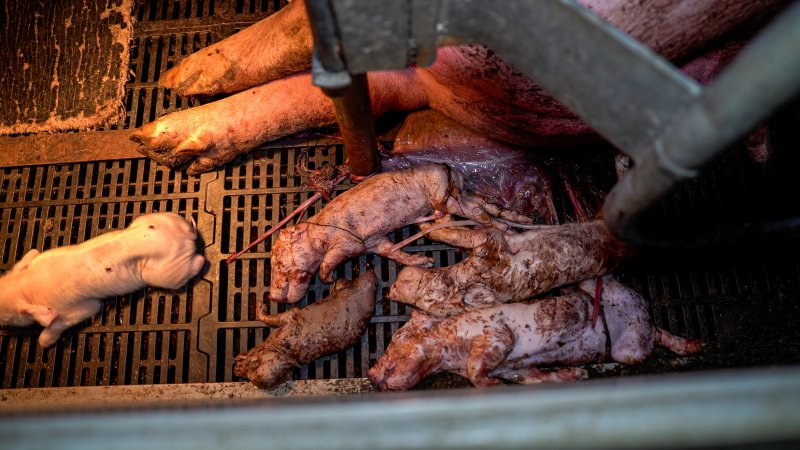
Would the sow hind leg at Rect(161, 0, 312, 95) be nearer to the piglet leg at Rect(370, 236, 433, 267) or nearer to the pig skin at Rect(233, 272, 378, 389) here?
the piglet leg at Rect(370, 236, 433, 267)

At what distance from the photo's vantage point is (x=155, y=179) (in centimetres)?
312

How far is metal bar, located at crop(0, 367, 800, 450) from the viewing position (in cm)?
106

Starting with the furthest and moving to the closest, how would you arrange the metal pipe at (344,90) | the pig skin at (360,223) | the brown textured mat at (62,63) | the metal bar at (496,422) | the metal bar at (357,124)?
the brown textured mat at (62,63), the pig skin at (360,223), the metal bar at (357,124), the metal pipe at (344,90), the metal bar at (496,422)

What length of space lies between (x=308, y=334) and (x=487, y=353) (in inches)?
32.1

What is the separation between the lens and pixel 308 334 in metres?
2.66

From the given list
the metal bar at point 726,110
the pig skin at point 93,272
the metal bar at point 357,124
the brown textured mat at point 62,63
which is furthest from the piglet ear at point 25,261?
the metal bar at point 726,110

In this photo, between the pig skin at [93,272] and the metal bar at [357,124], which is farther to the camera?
the pig skin at [93,272]

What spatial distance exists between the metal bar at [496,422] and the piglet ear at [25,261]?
2.04m

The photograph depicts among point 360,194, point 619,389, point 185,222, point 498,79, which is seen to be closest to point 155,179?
point 185,222

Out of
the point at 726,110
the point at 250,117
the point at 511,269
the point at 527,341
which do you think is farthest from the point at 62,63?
the point at 726,110

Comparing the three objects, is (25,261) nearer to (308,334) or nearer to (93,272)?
(93,272)

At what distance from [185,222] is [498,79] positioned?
1.69m

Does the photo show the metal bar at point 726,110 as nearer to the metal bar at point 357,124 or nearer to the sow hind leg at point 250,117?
the metal bar at point 357,124

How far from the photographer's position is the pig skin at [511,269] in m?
2.69
